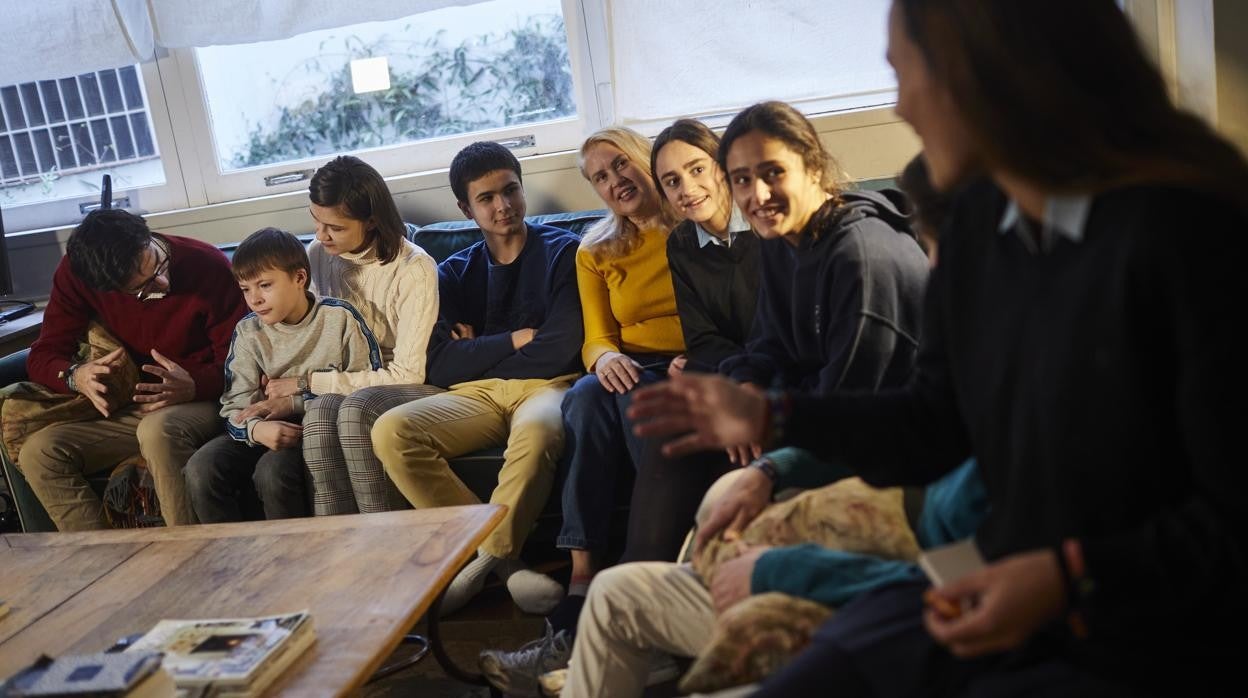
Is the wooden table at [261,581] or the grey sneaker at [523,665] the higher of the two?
the wooden table at [261,581]

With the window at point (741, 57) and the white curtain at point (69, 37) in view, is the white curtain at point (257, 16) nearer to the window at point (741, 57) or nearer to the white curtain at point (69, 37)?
the white curtain at point (69, 37)

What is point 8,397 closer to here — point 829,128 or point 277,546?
point 277,546

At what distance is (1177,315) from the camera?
3.39ft

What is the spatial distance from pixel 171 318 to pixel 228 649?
1976 mm

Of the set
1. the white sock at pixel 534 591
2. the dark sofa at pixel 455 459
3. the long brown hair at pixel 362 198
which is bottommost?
the white sock at pixel 534 591

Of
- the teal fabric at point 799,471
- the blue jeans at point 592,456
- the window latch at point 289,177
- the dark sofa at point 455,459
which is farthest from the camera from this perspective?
the window latch at point 289,177

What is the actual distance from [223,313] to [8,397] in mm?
646

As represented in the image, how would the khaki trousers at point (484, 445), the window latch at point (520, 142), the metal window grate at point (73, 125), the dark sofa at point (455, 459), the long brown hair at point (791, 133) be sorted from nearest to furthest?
1. the long brown hair at point (791, 133)
2. the khaki trousers at point (484, 445)
3. the dark sofa at point (455, 459)
4. the window latch at point (520, 142)
5. the metal window grate at point (73, 125)

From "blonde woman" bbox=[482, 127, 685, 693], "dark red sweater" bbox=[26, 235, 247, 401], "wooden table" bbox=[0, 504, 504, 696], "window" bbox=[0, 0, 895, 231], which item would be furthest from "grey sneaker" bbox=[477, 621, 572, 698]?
"window" bbox=[0, 0, 895, 231]

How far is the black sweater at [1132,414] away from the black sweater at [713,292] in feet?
5.06

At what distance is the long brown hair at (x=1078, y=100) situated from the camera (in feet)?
3.60

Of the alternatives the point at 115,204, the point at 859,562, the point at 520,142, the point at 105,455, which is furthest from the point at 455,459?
the point at 115,204

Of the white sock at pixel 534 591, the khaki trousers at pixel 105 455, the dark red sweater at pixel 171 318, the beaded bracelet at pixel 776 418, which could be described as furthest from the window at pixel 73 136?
the beaded bracelet at pixel 776 418

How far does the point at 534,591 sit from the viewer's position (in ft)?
9.30
